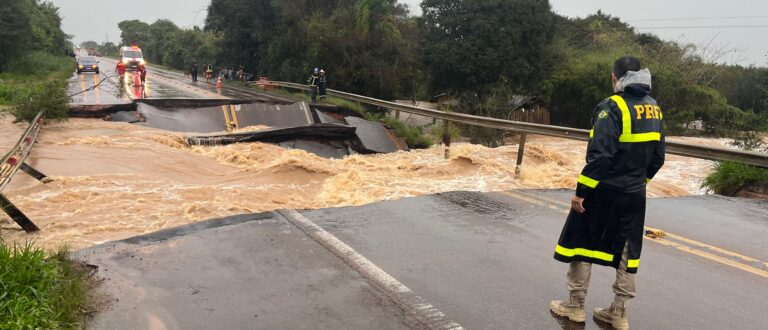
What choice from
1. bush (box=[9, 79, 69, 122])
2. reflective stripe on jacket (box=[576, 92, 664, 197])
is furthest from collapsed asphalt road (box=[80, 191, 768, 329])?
bush (box=[9, 79, 69, 122])

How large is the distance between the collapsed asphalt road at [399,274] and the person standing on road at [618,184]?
499 millimetres

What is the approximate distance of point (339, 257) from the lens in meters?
5.02

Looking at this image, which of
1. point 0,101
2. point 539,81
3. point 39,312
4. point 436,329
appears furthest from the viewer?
point 539,81

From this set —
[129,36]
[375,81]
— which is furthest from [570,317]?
[129,36]

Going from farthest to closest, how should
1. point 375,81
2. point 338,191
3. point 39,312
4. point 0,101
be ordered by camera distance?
point 375,81 → point 0,101 → point 338,191 → point 39,312

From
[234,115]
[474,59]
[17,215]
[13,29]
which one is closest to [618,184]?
[17,215]

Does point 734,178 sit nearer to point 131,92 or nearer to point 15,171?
point 15,171

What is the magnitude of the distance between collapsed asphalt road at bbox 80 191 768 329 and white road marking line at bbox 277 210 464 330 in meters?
0.02

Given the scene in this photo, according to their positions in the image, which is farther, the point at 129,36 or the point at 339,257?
the point at 129,36

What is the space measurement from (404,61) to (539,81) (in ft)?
32.3

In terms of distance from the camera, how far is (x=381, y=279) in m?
4.53

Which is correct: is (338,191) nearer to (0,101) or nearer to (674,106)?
(0,101)

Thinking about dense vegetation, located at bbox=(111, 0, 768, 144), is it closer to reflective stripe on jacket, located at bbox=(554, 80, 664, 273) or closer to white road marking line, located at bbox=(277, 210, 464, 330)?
white road marking line, located at bbox=(277, 210, 464, 330)

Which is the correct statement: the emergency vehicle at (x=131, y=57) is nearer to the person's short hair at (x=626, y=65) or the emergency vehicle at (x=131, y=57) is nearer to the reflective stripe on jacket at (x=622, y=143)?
the person's short hair at (x=626, y=65)
